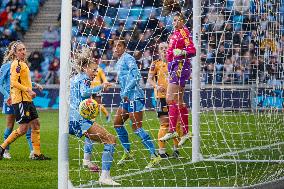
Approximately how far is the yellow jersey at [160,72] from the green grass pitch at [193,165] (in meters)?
1.00

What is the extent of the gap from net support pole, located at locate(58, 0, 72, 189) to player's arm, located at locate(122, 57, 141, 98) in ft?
13.0

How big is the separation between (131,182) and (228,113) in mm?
4730

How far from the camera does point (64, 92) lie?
9719 millimetres

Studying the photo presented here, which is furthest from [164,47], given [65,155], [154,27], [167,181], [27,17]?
[27,17]

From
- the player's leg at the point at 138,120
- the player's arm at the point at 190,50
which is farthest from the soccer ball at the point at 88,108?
the player's leg at the point at 138,120

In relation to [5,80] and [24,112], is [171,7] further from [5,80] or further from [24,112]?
[5,80]

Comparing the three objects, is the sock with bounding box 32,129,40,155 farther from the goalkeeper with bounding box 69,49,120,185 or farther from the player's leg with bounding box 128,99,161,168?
the goalkeeper with bounding box 69,49,120,185

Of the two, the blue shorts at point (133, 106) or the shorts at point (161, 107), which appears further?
the shorts at point (161, 107)

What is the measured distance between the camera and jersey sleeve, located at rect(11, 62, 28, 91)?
47.6 ft

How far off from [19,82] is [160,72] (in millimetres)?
2351

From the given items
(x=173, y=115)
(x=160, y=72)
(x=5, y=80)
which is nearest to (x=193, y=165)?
(x=173, y=115)

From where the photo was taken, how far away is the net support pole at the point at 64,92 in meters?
9.62

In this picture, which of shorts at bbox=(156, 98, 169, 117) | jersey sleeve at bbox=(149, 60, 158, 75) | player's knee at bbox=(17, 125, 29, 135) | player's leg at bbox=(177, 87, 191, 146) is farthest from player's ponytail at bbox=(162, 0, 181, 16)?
player's knee at bbox=(17, 125, 29, 135)

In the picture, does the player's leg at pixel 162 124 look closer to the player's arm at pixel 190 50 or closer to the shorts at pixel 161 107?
the shorts at pixel 161 107
